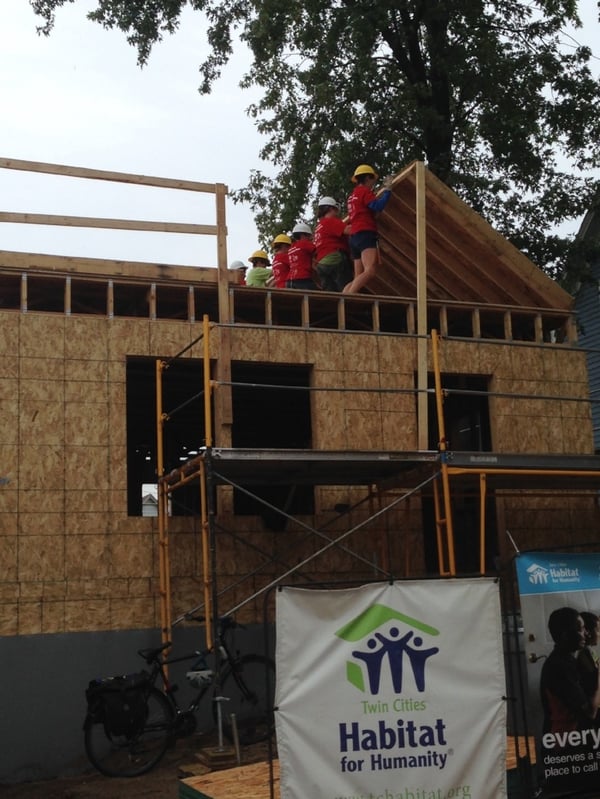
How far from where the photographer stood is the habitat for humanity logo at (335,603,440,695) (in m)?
6.64

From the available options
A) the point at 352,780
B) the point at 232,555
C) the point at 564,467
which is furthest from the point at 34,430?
the point at 352,780

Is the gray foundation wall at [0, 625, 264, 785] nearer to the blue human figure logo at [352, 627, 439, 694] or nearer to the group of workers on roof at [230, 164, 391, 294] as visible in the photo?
the group of workers on roof at [230, 164, 391, 294]

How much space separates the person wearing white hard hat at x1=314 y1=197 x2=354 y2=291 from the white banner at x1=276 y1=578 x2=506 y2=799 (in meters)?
7.96

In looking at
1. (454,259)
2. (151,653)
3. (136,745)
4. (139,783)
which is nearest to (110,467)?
(151,653)

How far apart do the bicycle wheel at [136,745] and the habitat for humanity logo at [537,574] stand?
A: 4.89m

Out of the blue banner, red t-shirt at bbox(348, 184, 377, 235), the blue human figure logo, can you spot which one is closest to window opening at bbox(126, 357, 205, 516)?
red t-shirt at bbox(348, 184, 377, 235)

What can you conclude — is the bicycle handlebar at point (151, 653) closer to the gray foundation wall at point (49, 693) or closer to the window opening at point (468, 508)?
the gray foundation wall at point (49, 693)

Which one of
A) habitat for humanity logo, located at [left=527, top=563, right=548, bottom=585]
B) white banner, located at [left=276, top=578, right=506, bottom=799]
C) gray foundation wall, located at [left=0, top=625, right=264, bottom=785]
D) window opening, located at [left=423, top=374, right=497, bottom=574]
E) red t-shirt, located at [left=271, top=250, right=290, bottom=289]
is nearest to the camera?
white banner, located at [left=276, top=578, right=506, bottom=799]

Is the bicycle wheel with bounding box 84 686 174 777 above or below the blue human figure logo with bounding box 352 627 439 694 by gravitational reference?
below

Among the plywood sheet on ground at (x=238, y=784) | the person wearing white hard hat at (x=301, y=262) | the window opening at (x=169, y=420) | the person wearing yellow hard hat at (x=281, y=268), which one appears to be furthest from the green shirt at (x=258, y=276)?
the plywood sheet on ground at (x=238, y=784)

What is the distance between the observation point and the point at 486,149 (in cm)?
2145

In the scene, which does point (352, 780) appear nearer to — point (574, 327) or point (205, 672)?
point (205, 672)

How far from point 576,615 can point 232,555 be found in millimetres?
5861

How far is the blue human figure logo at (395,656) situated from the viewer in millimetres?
6656
